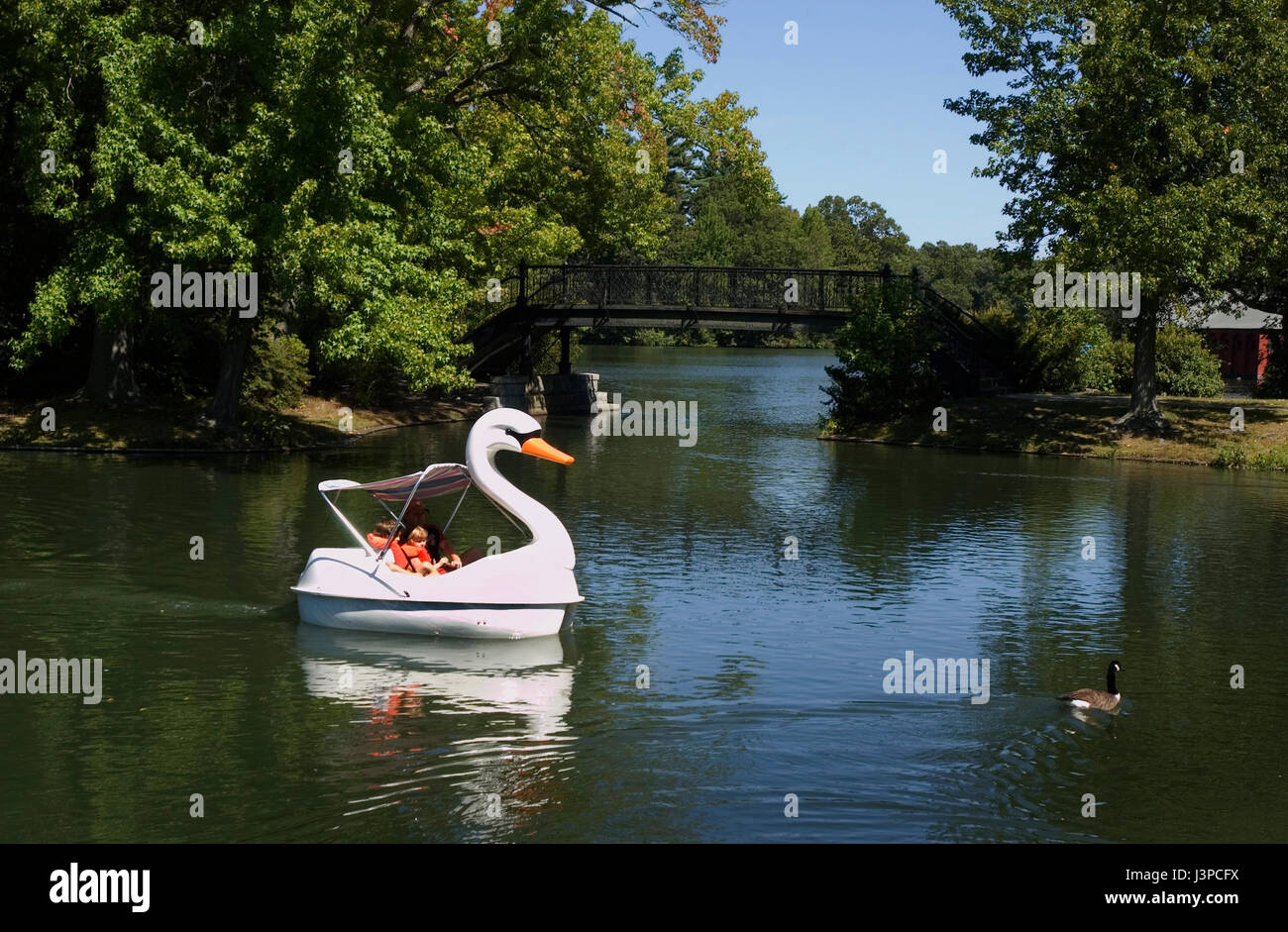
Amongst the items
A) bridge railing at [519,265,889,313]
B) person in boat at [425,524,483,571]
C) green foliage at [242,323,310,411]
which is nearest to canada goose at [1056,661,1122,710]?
person in boat at [425,524,483,571]

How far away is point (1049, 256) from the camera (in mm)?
41562

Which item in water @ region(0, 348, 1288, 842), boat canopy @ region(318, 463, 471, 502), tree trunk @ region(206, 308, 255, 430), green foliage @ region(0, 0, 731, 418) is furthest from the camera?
tree trunk @ region(206, 308, 255, 430)

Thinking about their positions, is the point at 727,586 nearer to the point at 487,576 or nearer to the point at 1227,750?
the point at 487,576

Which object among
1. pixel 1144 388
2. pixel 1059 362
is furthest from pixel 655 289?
pixel 1144 388

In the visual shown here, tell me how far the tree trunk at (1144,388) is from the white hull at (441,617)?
2941 centimetres

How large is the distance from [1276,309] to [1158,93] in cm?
1270

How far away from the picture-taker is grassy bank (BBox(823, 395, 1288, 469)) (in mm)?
40188

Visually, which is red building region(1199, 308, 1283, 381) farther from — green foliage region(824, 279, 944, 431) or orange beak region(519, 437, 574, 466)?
orange beak region(519, 437, 574, 466)

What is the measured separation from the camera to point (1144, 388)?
140ft

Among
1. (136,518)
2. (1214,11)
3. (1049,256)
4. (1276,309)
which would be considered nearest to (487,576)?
(136,518)

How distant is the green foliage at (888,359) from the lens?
46219mm

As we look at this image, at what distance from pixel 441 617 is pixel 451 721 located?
3.33 meters

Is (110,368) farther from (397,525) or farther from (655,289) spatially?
(397,525)

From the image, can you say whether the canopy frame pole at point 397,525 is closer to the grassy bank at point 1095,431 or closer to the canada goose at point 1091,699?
the canada goose at point 1091,699
